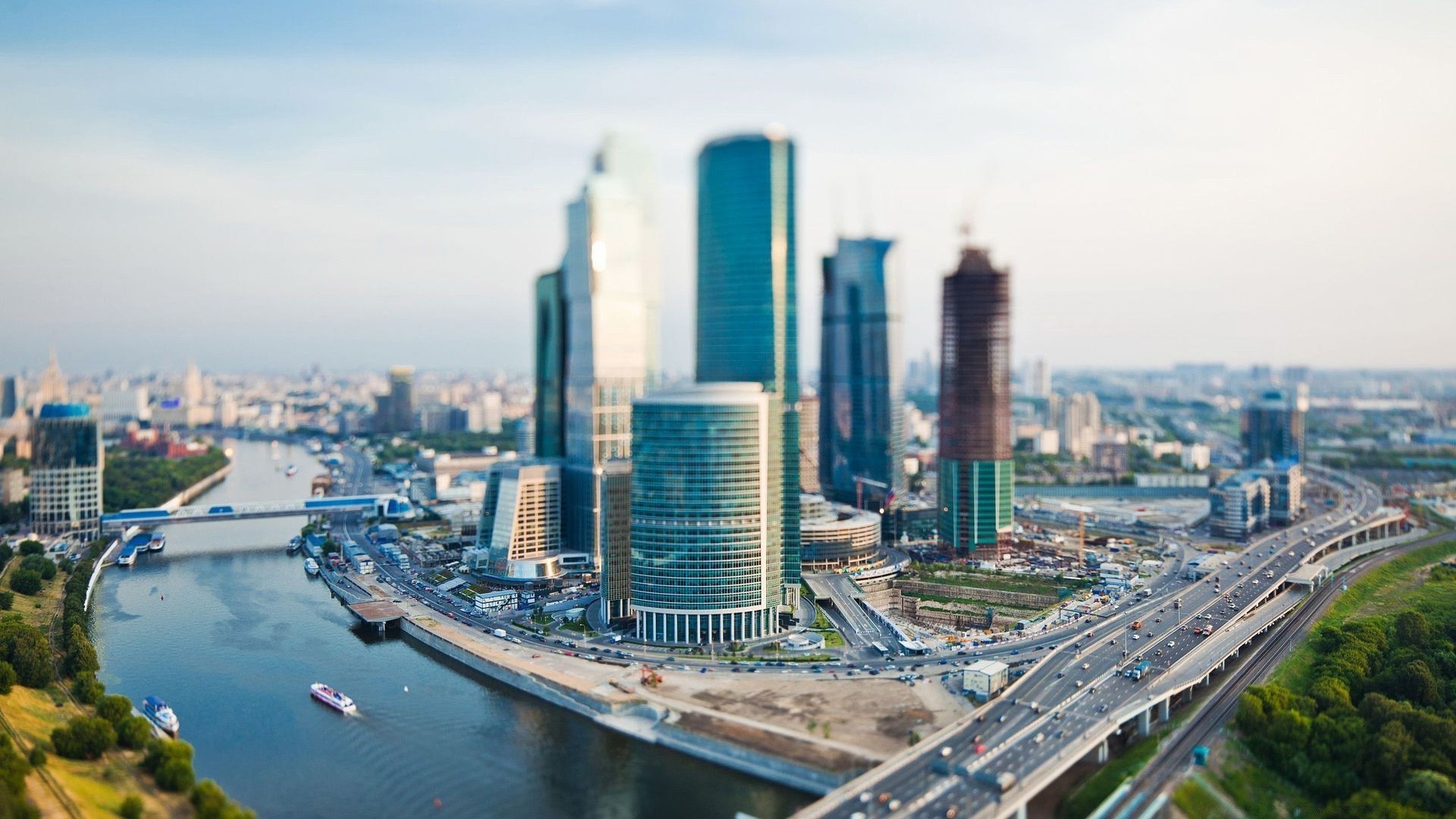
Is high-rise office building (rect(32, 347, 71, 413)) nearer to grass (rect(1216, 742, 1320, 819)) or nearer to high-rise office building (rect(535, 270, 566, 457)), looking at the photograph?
high-rise office building (rect(535, 270, 566, 457))

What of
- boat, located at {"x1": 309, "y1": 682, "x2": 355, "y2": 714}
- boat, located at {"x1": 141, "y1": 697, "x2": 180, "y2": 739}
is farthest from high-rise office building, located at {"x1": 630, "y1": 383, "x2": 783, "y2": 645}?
boat, located at {"x1": 141, "y1": 697, "x2": 180, "y2": 739}

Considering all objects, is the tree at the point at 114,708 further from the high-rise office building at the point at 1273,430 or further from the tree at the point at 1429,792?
the high-rise office building at the point at 1273,430

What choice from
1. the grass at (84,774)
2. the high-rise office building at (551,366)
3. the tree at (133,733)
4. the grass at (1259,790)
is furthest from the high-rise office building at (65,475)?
the grass at (1259,790)

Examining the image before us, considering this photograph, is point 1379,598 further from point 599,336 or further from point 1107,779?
point 599,336

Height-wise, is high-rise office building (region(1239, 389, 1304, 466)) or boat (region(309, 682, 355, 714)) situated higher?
high-rise office building (region(1239, 389, 1304, 466))

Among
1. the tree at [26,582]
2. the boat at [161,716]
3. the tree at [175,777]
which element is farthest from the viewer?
the tree at [26,582]

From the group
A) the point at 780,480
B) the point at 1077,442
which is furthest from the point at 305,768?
the point at 1077,442
